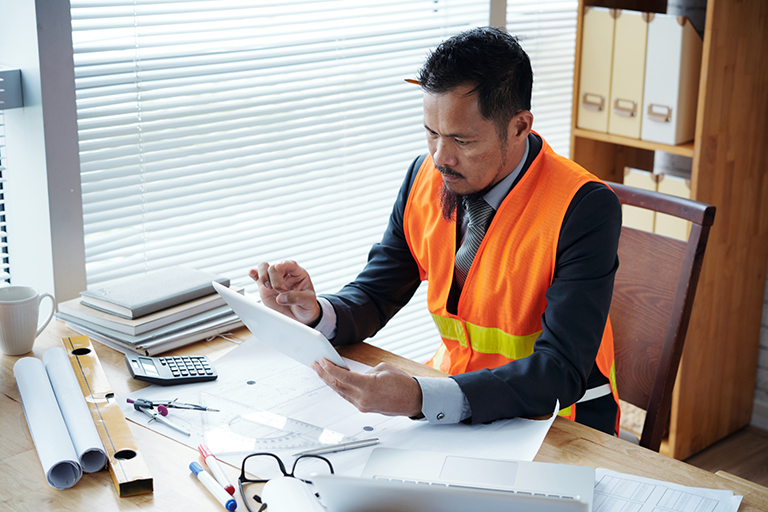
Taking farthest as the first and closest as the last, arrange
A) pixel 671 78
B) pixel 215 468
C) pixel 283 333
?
pixel 671 78 < pixel 283 333 < pixel 215 468

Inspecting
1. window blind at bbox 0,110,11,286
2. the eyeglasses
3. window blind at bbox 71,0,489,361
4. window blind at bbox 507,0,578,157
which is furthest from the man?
window blind at bbox 507,0,578,157

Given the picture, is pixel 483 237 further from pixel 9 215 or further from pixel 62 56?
pixel 9 215

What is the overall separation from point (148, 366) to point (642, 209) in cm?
174

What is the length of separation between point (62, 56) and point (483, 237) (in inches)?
39.8

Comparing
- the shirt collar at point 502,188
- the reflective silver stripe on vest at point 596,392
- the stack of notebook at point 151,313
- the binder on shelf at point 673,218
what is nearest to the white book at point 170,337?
the stack of notebook at point 151,313

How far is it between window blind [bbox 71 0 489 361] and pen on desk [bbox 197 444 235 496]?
90cm

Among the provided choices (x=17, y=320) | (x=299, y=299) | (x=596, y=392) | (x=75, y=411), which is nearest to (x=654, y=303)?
(x=596, y=392)

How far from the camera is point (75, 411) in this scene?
118cm

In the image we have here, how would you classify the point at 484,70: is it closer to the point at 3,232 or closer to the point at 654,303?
the point at 654,303

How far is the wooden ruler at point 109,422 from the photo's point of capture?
40.9 inches

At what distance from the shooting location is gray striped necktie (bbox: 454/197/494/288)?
59.6 inches

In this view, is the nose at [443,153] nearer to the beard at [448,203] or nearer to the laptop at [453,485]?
the beard at [448,203]

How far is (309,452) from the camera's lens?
1.13 meters

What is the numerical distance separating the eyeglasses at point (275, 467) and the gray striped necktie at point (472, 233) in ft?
1.88
